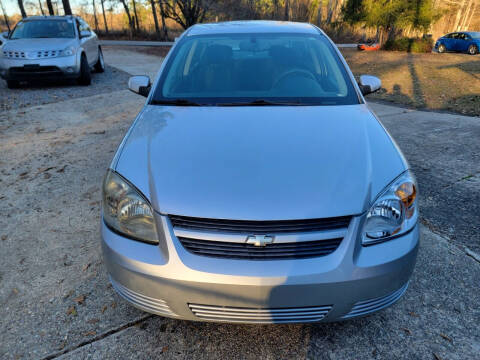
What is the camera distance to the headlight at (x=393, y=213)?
1.64 meters

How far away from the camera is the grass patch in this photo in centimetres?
761

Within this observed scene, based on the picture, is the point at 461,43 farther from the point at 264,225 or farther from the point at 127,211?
the point at 127,211

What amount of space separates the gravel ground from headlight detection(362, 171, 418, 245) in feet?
24.8

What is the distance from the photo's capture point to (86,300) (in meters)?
2.18

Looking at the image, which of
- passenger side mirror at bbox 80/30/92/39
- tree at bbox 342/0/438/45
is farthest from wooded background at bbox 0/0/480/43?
passenger side mirror at bbox 80/30/92/39

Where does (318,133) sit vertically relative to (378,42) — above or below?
above

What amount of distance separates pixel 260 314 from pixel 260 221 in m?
0.44

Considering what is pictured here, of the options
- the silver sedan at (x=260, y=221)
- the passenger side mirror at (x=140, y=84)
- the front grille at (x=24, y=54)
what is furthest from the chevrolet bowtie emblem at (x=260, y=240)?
the front grille at (x=24, y=54)

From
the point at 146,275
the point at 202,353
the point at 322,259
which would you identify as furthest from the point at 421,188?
the point at 146,275

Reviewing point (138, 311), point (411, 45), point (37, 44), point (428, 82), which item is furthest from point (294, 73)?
point (411, 45)

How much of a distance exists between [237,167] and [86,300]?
133cm

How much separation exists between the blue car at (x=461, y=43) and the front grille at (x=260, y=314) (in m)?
23.6

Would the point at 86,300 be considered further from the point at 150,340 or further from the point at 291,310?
the point at 291,310

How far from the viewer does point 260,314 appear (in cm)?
158
